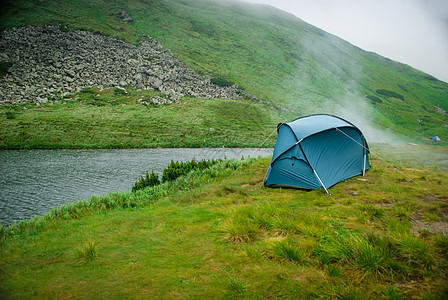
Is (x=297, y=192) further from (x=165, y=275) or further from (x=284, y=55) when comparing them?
(x=284, y=55)

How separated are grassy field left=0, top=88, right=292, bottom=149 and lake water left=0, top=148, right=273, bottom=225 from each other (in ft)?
23.4

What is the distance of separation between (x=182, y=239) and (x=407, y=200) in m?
7.60

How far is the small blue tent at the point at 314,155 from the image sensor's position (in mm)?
10828

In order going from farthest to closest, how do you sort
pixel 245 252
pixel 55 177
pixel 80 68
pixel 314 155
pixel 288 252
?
pixel 80 68
pixel 55 177
pixel 314 155
pixel 245 252
pixel 288 252

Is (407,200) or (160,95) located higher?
(407,200)

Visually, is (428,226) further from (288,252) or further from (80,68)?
(80,68)

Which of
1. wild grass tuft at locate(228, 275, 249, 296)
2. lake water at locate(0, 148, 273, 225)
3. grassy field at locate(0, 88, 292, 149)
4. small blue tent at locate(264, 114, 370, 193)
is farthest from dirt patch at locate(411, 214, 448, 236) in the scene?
grassy field at locate(0, 88, 292, 149)

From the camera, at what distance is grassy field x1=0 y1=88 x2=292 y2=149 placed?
120 feet

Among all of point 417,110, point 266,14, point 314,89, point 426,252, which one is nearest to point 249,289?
point 426,252

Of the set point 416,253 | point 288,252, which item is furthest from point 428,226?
point 288,252

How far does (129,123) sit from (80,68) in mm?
34100

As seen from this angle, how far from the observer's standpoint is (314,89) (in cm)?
10150

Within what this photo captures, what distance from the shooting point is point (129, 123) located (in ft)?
155

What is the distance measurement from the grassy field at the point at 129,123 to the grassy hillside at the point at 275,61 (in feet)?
54.7
